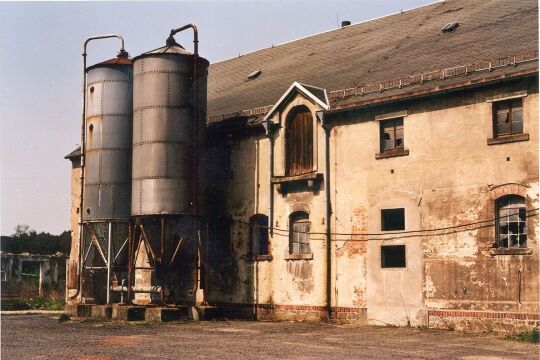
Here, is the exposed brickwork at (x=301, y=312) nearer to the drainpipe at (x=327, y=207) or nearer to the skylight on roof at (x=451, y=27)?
the drainpipe at (x=327, y=207)

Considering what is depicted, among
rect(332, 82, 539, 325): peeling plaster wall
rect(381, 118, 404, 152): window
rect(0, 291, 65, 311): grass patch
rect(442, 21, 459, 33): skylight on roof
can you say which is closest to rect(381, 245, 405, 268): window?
rect(332, 82, 539, 325): peeling plaster wall

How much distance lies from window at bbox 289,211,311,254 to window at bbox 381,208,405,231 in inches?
113

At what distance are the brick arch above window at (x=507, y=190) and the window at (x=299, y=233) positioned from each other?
20.9 feet

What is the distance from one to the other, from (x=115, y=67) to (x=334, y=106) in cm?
833

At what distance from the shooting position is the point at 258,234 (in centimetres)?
2398

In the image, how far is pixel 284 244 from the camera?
22.8 meters

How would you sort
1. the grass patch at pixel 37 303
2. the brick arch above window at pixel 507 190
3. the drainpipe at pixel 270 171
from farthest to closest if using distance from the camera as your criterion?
the grass patch at pixel 37 303 < the drainpipe at pixel 270 171 < the brick arch above window at pixel 507 190

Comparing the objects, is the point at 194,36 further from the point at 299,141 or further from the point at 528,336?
the point at 528,336

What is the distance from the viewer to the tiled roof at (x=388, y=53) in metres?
20.1

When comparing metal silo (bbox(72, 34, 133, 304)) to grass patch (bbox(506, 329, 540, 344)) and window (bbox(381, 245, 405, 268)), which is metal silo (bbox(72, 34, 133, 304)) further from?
grass patch (bbox(506, 329, 540, 344))

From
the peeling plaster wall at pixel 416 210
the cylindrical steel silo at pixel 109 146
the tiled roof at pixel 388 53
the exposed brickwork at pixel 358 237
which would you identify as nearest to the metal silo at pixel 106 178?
the cylindrical steel silo at pixel 109 146

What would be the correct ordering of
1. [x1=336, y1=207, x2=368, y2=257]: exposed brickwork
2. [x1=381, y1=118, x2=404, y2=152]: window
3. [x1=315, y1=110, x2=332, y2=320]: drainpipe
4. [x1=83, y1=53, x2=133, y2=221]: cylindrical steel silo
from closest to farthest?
[x1=381, y1=118, x2=404, y2=152]: window < [x1=336, y1=207, x2=368, y2=257]: exposed brickwork < [x1=315, y1=110, x2=332, y2=320]: drainpipe < [x1=83, y1=53, x2=133, y2=221]: cylindrical steel silo

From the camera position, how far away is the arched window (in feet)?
74.0

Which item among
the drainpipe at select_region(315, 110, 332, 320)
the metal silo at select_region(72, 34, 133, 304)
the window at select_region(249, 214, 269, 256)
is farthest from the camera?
the metal silo at select_region(72, 34, 133, 304)
